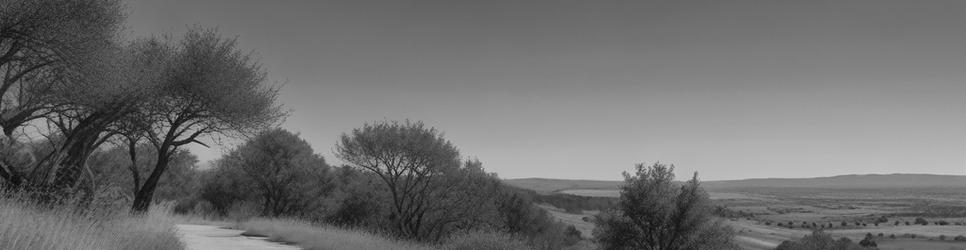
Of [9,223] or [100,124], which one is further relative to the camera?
[100,124]

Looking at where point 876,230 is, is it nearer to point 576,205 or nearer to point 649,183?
point 576,205

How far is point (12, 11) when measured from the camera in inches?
434

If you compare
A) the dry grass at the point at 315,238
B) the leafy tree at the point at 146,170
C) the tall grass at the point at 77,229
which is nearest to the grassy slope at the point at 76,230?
the tall grass at the point at 77,229

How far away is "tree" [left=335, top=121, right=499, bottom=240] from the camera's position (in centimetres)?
4181

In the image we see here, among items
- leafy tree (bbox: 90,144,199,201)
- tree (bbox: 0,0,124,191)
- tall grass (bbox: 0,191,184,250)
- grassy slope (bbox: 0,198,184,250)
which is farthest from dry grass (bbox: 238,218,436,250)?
leafy tree (bbox: 90,144,199,201)

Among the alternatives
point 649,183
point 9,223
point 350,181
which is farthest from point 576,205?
point 9,223

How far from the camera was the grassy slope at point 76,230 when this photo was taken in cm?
746

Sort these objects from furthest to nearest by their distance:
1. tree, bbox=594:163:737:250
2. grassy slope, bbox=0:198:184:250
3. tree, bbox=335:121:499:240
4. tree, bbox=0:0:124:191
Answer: tree, bbox=335:121:499:240 → tree, bbox=594:163:737:250 → tree, bbox=0:0:124:191 → grassy slope, bbox=0:198:184:250

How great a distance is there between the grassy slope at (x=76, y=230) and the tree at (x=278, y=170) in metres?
30.4

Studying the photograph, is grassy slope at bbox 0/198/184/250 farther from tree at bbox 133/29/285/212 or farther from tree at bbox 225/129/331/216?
tree at bbox 225/129/331/216

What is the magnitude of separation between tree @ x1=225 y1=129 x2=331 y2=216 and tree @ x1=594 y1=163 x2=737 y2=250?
25.2 meters

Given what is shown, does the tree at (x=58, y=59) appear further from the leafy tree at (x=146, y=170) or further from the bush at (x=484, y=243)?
the leafy tree at (x=146, y=170)

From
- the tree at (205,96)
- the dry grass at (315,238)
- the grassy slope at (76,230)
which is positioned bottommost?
the dry grass at (315,238)

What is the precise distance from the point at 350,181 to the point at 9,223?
1819 inches
